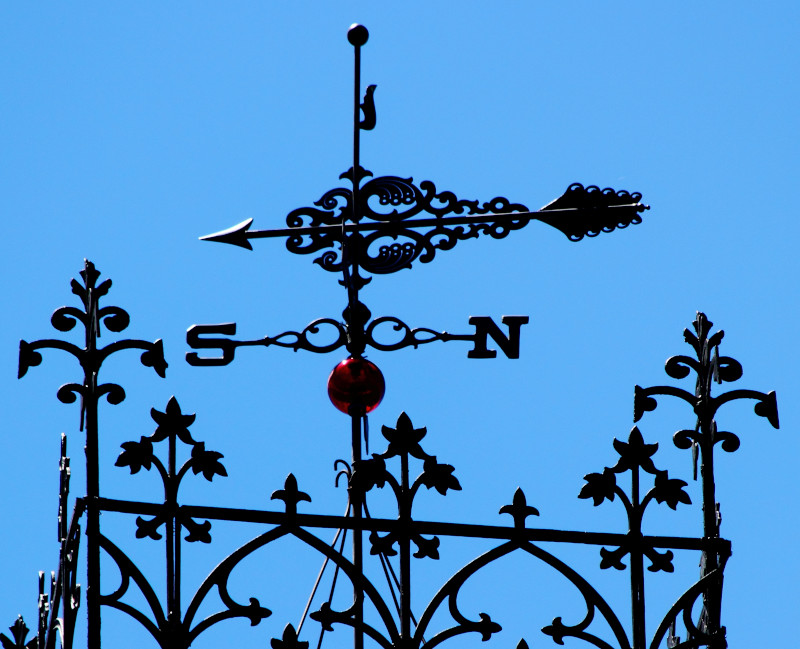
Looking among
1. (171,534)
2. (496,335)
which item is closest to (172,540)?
(171,534)

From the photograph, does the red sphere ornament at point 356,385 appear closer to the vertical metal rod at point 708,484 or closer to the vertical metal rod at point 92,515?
the vertical metal rod at point 92,515

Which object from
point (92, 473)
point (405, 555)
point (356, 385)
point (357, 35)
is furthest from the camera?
point (357, 35)

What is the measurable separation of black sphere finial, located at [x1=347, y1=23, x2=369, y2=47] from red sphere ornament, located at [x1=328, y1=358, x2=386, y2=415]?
158cm

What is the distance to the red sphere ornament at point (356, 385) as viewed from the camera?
612cm

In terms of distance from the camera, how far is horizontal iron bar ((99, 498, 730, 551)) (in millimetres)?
5508

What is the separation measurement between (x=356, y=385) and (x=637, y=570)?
1400 millimetres

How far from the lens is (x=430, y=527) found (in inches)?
216

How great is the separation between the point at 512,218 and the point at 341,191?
0.78m

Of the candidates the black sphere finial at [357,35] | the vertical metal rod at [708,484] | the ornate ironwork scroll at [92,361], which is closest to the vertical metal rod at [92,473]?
the ornate ironwork scroll at [92,361]

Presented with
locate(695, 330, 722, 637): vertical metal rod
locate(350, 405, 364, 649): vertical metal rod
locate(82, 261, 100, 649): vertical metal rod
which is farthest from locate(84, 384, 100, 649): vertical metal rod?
locate(695, 330, 722, 637): vertical metal rod

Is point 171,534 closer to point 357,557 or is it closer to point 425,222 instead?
point 357,557

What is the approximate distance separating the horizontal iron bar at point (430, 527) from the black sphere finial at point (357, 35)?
2.37m

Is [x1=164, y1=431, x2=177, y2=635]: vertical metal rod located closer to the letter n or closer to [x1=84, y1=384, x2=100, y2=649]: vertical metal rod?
[x1=84, y1=384, x2=100, y2=649]: vertical metal rod

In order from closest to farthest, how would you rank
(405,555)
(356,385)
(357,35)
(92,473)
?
(405,555) < (92,473) < (356,385) < (357,35)
